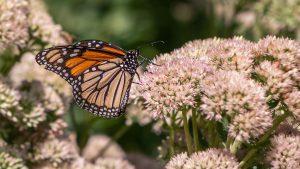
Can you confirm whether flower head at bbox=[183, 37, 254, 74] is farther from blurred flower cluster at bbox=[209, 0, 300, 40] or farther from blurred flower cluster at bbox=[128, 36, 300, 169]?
blurred flower cluster at bbox=[209, 0, 300, 40]

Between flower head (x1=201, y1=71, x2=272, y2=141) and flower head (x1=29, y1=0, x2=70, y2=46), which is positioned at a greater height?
flower head (x1=29, y1=0, x2=70, y2=46)

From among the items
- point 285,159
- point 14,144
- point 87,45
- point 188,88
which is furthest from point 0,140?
point 285,159

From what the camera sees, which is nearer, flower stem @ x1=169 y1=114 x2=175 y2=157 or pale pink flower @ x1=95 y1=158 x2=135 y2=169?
flower stem @ x1=169 y1=114 x2=175 y2=157

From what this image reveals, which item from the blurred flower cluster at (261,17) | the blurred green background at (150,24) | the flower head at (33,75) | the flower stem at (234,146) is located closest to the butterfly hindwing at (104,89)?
the flower head at (33,75)

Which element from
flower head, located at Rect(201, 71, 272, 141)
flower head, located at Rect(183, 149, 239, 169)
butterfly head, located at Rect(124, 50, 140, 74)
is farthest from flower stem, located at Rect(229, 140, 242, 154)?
butterfly head, located at Rect(124, 50, 140, 74)

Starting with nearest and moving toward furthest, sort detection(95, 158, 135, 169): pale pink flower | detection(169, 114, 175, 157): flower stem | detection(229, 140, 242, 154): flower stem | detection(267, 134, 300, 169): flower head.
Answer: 1. detection(267, 134, 300, 169): flower head
2. detection(229, 140, 242, 154): flower stem
3. detection(169, 114, 175, 157): flower stem
4. detection(95, 158, 135, 169): pale pink flower

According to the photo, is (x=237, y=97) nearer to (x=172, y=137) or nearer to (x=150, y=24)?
(x=172, y=137)

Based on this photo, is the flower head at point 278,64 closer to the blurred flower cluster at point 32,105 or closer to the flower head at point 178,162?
the flower head at point 178,162

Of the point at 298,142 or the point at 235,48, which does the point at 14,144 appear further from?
the point at 298,142

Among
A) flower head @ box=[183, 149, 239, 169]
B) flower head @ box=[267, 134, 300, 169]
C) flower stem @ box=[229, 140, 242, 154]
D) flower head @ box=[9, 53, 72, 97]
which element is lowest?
flower head @ box=[183, 149, 239, 169]
